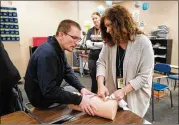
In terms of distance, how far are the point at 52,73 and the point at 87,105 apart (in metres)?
0.28

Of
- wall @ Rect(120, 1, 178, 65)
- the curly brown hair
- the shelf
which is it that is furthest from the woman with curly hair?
wall @ Rect(120, 1, 178, 65)

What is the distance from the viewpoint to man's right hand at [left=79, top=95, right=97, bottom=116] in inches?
39.2

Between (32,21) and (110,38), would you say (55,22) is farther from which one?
(110,38)

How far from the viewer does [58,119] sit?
38.9 inches

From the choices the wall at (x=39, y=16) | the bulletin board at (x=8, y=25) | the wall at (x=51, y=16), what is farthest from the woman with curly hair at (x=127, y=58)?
the wall at (x=51, y=16)

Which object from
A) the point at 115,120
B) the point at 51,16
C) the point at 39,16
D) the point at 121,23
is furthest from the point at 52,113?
the point at 51,16

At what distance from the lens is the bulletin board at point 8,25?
4.27 meters

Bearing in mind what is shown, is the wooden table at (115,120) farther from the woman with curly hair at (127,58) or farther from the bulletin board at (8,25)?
the bulletin board at (8,25)

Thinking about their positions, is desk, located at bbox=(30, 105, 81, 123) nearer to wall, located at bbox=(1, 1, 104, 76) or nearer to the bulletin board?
the bulletin board

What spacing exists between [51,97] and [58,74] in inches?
6.4

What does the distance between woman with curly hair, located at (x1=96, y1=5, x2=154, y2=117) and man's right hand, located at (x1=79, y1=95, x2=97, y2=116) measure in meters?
0.16

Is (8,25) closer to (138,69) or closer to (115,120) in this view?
(138,69)

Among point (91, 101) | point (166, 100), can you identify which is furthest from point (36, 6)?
point (91, 101)

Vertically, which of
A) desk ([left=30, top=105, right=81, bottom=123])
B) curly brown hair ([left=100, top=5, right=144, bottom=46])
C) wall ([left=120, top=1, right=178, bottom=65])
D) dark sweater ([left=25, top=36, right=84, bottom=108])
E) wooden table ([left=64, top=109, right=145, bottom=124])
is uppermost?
wall ([left=120, top=1, right=178, bottom=65])
